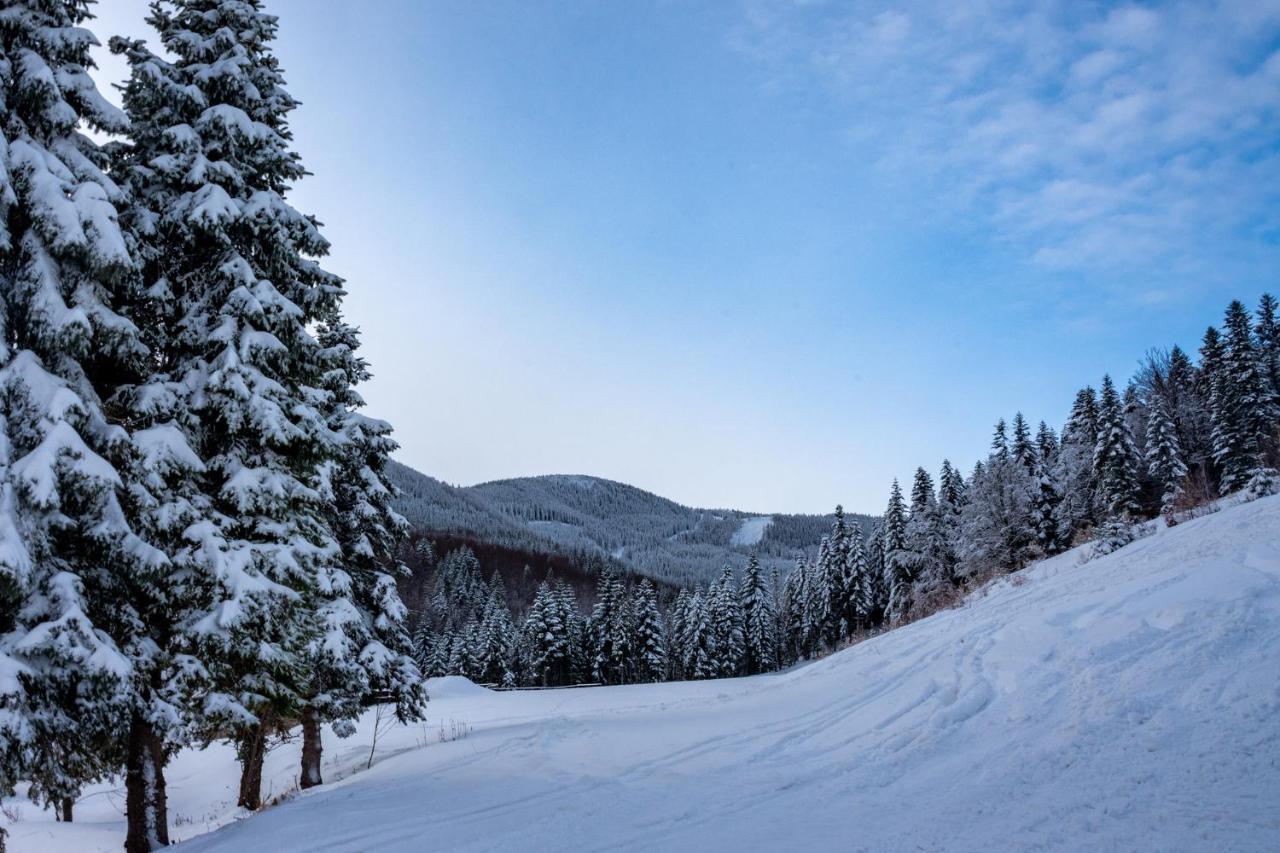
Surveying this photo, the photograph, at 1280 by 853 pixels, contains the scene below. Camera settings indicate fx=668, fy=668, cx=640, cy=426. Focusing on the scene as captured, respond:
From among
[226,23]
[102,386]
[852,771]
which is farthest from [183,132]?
[852,771]

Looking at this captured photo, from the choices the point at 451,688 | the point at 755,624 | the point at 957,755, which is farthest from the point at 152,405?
the point at 755,624

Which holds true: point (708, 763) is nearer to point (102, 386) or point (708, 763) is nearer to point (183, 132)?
point (102, 386)

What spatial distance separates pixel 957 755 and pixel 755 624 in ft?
200

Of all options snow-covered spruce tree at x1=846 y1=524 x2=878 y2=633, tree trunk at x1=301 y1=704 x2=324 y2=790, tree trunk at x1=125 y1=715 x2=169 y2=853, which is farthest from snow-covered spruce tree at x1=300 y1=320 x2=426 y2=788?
snow-covered spruce tree at x1=846 y1=524 x2=878 y2=633

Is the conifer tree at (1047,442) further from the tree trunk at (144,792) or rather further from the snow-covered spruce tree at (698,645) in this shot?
the tree trunk at (144,792)

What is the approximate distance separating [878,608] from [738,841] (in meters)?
63.1

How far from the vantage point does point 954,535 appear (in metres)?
50.4

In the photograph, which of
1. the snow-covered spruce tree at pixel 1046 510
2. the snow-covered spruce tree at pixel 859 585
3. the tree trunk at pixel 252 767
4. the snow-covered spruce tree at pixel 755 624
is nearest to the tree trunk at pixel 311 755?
the tree trunk at pixel 252 767

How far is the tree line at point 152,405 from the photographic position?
7789 millimetres

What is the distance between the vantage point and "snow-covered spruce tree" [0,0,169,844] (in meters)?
7.49

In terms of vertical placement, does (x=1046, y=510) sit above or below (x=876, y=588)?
above

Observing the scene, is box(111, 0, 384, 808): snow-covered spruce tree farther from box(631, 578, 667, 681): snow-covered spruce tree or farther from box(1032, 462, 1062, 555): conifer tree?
box(631, 578, 667, 681): snow-covered spruce tree

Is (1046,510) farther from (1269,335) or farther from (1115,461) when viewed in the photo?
(1269,335)

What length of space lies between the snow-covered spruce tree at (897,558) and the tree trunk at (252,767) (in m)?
47.2
